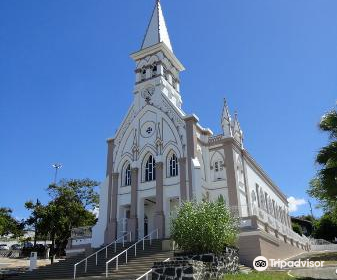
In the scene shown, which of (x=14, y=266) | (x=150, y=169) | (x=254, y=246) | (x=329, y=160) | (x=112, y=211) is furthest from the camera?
(x=14, y=266)

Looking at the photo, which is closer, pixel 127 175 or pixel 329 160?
pixel 329 160

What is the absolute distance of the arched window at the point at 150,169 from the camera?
32.9m

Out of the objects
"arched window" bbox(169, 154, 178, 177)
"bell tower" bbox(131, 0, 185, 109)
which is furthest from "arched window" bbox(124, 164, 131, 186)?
"bell tower" bbox(131, 0, 185, 109)

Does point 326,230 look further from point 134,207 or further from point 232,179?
point 134,207

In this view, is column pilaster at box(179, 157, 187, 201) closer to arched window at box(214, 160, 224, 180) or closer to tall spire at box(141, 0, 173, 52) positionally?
arched window at box(214, 160, 224, 180)

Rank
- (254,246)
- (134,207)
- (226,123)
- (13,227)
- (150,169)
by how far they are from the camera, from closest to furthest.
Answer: (254,246) → (134,207) → (150,169) → (226,123) → (13,227)

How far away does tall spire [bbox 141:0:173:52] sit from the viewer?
4047 cm

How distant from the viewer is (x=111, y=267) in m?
23.1

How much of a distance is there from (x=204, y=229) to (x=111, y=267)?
7139 mm

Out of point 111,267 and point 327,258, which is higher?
point 327,258

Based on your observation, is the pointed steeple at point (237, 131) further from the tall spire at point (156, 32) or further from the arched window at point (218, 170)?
the tall spire at point (156, 32)

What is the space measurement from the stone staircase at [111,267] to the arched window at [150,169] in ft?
21.3

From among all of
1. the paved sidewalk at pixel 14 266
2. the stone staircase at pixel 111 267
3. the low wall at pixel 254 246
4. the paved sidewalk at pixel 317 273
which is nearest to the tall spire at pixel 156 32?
the stone staircase at pixel 111 267

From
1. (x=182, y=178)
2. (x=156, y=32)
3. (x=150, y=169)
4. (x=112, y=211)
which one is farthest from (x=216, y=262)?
(x=156, y=32)
